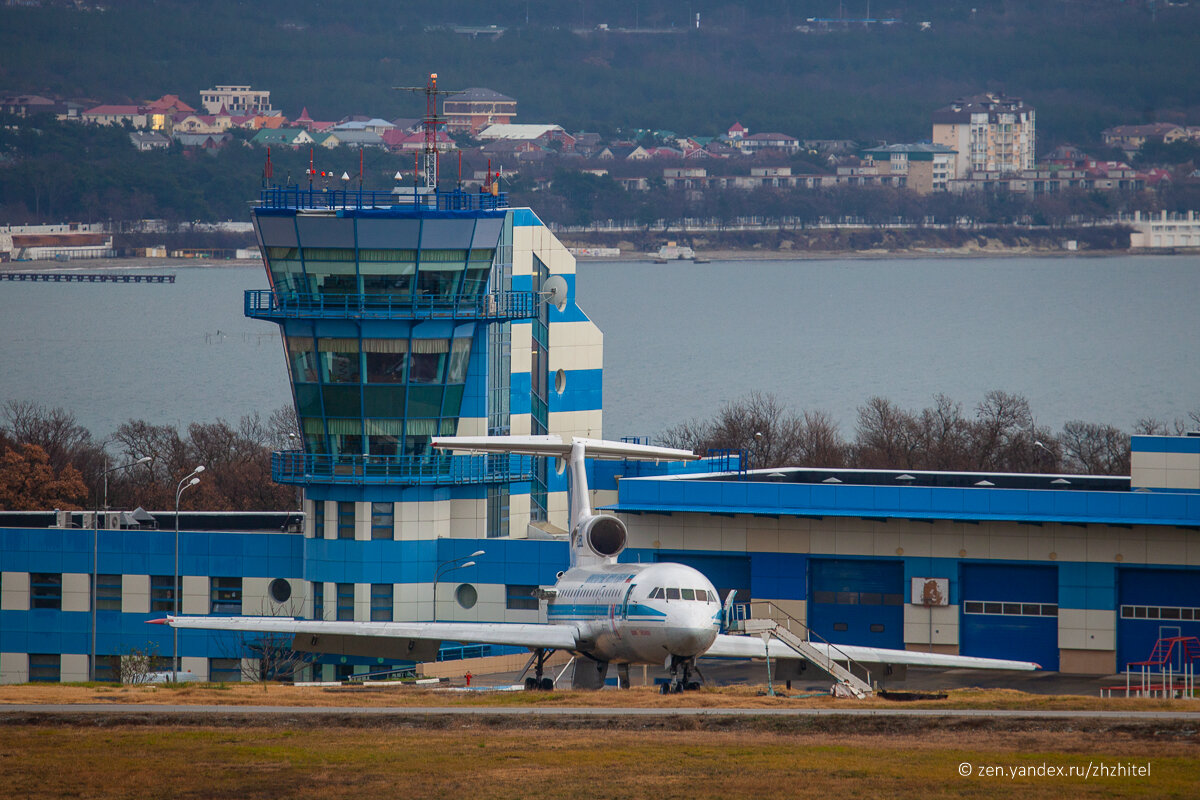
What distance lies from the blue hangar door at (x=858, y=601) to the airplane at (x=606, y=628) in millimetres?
10624

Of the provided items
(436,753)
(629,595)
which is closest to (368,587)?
(629,595)

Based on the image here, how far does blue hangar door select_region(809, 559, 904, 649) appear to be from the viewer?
6400cm

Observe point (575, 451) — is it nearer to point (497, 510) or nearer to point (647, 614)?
point (647, 614)

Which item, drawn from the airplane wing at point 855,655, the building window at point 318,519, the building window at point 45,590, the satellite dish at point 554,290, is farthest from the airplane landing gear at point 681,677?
the building window at point 45,590

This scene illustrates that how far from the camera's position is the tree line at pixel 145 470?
10206cm

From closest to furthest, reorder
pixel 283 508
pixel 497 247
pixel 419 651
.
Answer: pixel 419 651 → pixel 497 247 → pixel 283 508

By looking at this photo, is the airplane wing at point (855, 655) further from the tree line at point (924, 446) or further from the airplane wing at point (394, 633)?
the tree line at point (924, 446)

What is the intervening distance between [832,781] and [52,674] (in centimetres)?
4525

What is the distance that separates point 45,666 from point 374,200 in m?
23.5

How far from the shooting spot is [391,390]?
67.6 meters

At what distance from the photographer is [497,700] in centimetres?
4581

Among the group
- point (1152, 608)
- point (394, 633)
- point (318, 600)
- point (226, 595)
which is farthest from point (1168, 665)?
point (226, 595)

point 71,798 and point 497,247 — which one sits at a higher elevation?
point 497,247

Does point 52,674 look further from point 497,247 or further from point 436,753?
point 436,753
